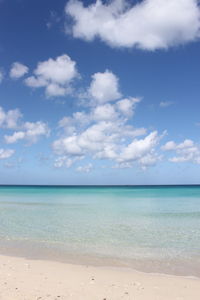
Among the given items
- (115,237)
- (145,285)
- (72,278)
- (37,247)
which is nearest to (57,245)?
(37,247)

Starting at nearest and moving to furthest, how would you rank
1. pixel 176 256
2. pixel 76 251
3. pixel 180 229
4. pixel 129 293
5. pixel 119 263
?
pixel 129 293, pixel 119 263, pixel 176 256, pixel 76 251, pixel 180 229

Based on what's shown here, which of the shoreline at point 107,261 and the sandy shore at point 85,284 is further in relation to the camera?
the shoreline at point 107,261

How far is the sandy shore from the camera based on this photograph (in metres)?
7.54

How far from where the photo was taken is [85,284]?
27.6ft

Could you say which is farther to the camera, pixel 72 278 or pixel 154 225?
pixel 154 225

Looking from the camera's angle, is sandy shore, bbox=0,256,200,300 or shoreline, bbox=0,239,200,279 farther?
shoreline, bbox=0,239,200,279

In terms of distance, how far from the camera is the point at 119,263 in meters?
11.1

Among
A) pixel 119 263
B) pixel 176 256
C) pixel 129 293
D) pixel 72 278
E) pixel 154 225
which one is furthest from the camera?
pixel 154 225

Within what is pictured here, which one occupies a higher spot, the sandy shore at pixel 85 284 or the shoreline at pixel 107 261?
the sandy shore at pixel 85 284

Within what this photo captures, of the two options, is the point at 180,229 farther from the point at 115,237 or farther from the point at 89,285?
the point at 89,285

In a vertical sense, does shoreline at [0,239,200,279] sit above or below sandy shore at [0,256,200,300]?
below

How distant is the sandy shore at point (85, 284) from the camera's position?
7543mm

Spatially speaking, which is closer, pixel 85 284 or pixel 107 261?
pixel 85 284

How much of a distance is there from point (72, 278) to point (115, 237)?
23.5 feet
